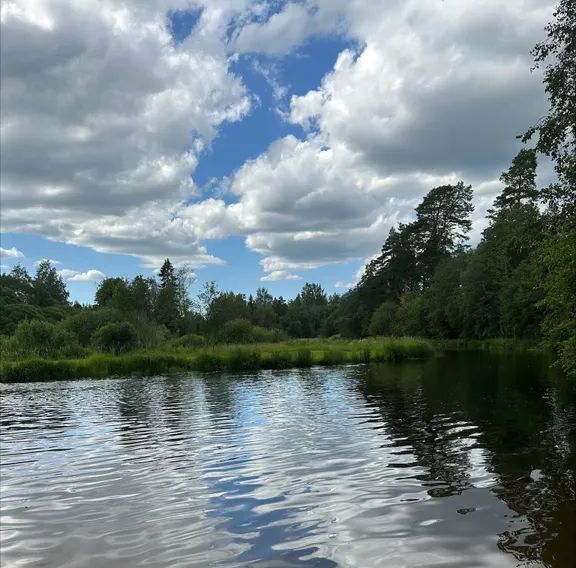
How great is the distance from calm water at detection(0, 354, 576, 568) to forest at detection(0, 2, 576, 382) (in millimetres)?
6039

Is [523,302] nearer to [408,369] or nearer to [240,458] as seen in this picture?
[408,369]

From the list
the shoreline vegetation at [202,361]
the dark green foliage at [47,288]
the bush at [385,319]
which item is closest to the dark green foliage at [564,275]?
the shoreline vegetation at [202,361]

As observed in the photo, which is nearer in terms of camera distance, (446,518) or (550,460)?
(446,518)

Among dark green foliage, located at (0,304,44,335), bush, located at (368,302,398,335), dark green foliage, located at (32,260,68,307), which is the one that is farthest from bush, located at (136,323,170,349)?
dark green foliage, located at (32,260,68,307)

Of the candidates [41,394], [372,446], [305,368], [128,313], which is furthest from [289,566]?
[128,313]

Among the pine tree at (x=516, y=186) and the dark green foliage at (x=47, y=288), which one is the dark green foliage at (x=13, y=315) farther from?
the pine tree at (x=516, y=186)

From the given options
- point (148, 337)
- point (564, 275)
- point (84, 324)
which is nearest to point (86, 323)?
point (84, 324)

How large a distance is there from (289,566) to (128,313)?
57.3 m

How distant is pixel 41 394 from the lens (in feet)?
80.5

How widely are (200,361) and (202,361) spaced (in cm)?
14

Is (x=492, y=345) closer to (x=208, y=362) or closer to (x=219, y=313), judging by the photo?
(x=219, y=313)

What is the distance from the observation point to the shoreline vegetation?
1281 inches

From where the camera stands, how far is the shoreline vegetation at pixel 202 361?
32.5 meters

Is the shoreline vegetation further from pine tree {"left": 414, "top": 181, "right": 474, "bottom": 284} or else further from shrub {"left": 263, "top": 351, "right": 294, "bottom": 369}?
pine tree {"left": 414, "top": 181, "right": 474, "bottom": 284}
